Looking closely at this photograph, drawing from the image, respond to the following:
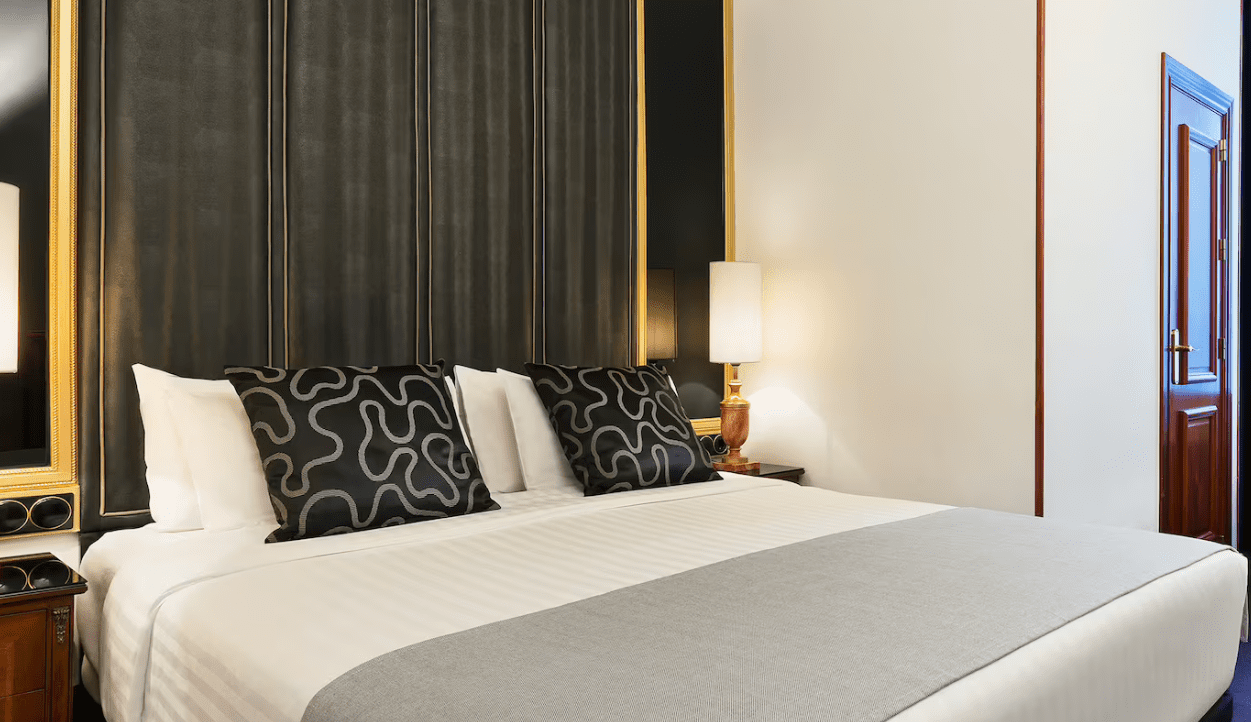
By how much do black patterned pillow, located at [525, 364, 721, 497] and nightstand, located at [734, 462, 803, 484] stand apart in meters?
0.68

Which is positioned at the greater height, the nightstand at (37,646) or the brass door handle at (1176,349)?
the brass door handle at (1176,349)

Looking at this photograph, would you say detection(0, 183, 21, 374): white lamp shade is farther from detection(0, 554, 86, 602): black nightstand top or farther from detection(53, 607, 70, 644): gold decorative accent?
detection(53, 607, 70, 644): gold decorative accent

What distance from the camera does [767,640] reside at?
4.15 ft

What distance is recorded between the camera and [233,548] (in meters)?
1.90

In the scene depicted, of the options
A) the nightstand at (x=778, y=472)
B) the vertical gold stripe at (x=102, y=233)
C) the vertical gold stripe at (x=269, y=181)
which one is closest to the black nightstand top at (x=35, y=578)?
the vertical gold stripe at (x=102, y=233)

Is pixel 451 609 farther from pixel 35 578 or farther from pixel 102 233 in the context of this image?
pixel 102 233

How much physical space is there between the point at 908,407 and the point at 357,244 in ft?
7.11

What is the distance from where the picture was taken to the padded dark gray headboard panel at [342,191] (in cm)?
237

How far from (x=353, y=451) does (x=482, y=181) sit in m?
1.35

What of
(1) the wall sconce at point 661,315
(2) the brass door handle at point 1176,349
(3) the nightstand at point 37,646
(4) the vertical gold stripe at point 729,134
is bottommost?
(3) the nightstand at point 37,646

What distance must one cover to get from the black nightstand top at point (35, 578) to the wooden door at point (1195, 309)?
3.92m

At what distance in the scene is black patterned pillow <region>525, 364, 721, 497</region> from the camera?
8.67 ft

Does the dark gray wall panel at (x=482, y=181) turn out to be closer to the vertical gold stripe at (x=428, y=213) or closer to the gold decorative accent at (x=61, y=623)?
the vertical gold stripe at (x=428, y=213)

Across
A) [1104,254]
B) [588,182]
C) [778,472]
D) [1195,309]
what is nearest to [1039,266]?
[1104,254]
